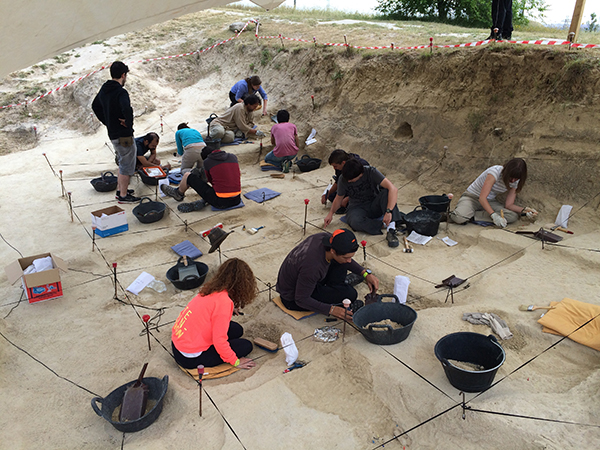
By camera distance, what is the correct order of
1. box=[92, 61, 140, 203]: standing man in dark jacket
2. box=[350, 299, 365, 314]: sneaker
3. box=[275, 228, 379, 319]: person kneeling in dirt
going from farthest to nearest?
1. box=[92, 61, 140, 203]: standing man in dark jacket
2. box=[350, 299, 365, 314]: sneaker
3. box=[275, 228, 379, 319]: person kneeling in dirt

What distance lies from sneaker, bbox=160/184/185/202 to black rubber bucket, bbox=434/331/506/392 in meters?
4.97

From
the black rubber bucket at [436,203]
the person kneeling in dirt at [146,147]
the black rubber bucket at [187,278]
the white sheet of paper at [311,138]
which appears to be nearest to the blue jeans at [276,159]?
the white sheet of paper at [311,138]

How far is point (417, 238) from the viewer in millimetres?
5898

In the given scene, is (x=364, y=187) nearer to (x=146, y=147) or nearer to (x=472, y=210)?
(x=472, y=210)

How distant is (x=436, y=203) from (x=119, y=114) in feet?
15.7

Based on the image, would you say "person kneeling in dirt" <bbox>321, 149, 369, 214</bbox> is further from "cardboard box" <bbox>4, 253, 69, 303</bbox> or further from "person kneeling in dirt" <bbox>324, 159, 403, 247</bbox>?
Answer: "cardboard box" <bbox>4, 253, 69, 303</bbox>

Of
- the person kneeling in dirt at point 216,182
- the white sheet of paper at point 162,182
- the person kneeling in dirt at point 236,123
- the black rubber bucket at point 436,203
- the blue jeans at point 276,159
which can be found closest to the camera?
the black rubber bucket at point 436,203

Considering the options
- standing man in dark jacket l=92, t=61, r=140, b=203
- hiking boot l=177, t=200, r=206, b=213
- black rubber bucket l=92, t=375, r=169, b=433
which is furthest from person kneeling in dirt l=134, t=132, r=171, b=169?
black rubber bucket l=92, t=375, r=169, b=433

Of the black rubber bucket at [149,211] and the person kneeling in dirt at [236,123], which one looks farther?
the person kneeling in dirt at [236,123]

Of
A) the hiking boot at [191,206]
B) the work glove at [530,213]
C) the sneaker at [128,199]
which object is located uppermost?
the sneaker at [128,199]

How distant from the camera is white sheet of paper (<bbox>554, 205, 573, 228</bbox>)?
5715 millimetres

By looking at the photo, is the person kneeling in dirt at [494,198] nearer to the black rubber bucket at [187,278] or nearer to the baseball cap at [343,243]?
the baseball cap at [343,243]

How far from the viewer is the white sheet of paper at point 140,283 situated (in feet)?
16.0

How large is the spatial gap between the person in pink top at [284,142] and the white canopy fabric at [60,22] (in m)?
5.54
